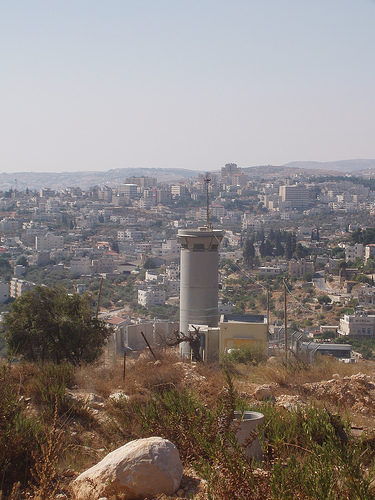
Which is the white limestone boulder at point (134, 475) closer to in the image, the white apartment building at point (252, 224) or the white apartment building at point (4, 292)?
the white apartment building at point (4, 292)

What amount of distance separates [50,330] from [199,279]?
296 centimetres

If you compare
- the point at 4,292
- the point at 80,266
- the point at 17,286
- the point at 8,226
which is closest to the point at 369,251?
the point at 80,266

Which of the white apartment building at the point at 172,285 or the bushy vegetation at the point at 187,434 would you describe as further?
the white apartment building at the point at 172,285

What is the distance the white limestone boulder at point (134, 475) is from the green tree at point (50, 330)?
417cm

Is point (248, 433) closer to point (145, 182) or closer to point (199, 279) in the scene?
point (199, 279)

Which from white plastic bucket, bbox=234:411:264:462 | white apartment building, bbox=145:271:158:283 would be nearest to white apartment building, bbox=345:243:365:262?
white apartment building, bbox=145:271:158:283

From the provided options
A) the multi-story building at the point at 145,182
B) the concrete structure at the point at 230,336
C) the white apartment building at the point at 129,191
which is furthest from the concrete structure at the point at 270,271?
the multi-story building at the point at 145,182

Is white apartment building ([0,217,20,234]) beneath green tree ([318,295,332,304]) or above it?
beneath

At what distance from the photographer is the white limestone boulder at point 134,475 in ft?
9.09

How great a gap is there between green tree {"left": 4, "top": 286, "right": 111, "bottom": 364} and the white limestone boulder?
13.7 ft

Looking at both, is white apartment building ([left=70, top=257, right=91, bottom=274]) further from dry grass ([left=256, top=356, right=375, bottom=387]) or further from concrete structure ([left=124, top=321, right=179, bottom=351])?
dry grass ([left=256, top=356, right=375, bottom=387])

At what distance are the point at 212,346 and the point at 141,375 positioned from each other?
3.72 meters

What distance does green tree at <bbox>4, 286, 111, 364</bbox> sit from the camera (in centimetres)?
700

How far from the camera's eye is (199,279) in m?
9.26
